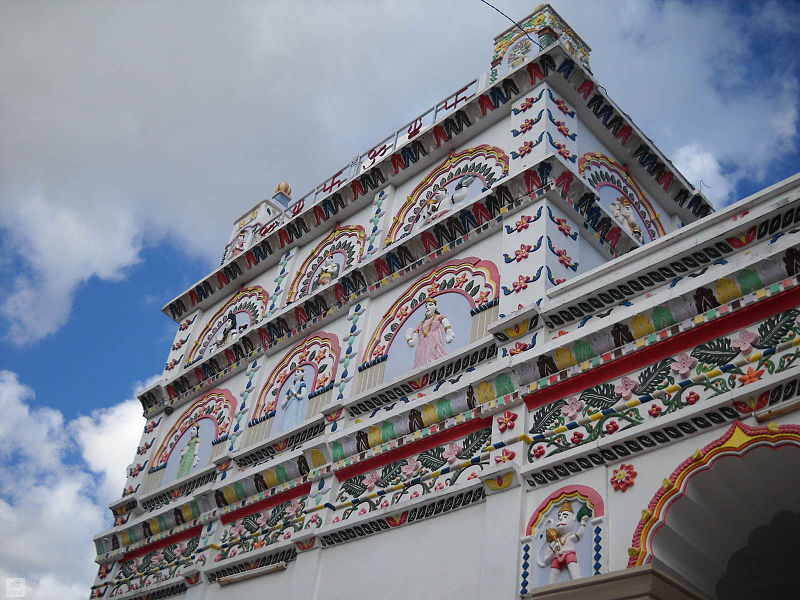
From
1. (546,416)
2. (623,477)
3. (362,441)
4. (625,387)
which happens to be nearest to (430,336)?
(362,441)

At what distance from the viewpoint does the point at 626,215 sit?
359 inches

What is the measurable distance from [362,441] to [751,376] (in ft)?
11.9

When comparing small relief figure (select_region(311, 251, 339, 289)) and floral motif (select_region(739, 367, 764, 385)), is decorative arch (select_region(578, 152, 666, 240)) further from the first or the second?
floral motif (select_region(739, 367, 764, 385))

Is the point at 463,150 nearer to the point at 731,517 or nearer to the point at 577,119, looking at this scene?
the point at 577,119

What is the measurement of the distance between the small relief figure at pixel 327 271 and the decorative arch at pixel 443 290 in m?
1.58

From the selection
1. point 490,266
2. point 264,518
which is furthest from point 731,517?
point 264,518

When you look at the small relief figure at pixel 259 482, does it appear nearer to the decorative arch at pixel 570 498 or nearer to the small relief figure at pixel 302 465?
the small relief figure at pixel 302 465

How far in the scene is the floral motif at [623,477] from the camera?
5.46m

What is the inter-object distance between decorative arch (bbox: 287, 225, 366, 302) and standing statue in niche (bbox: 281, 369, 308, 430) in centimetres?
142

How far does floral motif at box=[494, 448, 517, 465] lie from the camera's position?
6269mm

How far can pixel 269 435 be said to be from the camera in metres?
9.43

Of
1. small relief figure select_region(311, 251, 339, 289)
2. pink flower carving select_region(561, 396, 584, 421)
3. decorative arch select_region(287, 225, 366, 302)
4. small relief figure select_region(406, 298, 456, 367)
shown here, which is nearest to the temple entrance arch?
pink flower carving select_region(561, 396, 584, 421)

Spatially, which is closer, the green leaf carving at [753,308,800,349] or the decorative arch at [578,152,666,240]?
the green leaf carving at [753,308,800,349]

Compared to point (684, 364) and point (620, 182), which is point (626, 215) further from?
point (684, 364)
